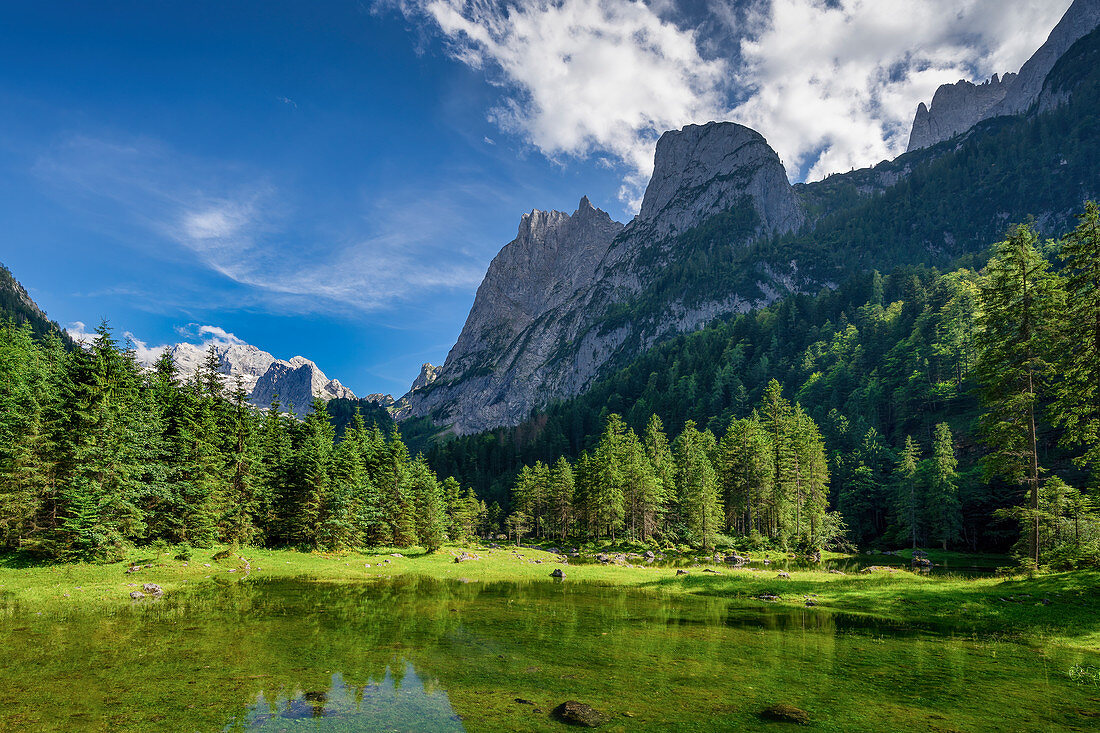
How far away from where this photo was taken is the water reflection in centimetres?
1090

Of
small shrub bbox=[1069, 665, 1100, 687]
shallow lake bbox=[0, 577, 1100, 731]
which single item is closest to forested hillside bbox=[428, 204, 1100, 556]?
small shrub bbox=[1069, 665, 1100, 687]

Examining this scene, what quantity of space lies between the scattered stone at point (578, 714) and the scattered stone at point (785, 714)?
414 centimetres

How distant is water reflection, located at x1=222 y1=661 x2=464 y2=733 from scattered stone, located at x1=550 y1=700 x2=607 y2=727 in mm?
2429

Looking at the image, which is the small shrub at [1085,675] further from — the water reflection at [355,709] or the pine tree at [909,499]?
the pine tree at [909,499]

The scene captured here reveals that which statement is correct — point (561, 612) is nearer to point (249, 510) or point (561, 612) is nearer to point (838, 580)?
point (838, 580)

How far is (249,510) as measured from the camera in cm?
4794

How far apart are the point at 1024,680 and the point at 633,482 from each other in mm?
59738

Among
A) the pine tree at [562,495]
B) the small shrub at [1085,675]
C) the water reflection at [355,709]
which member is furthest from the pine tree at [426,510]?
the small shrub at [1085,675]

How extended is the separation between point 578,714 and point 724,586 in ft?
93.4

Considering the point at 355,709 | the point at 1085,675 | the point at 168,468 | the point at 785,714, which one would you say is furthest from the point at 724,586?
the point at 168,468

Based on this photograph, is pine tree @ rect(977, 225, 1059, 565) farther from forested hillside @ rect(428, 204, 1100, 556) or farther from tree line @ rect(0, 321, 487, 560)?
tree line @ rect(0, 321, 487, 560)

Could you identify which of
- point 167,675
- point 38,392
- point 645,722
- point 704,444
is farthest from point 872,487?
point 38,392

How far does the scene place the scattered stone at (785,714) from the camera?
1145cm

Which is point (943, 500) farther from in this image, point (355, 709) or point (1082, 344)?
point (355, 709)
